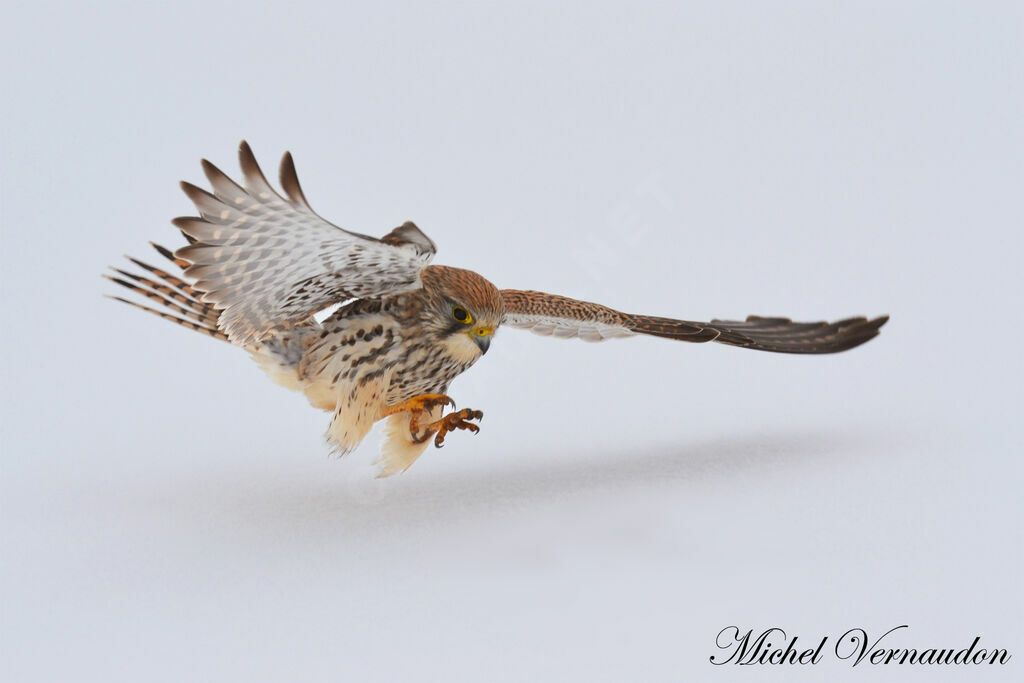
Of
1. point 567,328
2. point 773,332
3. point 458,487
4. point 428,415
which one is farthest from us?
point 773,332

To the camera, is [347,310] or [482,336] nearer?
[482,336]

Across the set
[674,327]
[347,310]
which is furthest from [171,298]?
[674,327]

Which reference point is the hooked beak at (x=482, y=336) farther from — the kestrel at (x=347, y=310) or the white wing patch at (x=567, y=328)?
the white wing patch at (x=567, y=328)

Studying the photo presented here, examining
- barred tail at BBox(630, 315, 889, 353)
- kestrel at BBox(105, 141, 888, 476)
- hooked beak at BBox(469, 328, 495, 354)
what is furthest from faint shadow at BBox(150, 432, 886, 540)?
hooked beak at BBox(469, 328, 495, 354)

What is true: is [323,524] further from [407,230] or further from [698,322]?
[698,322]

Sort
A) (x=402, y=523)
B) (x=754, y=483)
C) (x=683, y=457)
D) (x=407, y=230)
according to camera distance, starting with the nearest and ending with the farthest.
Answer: (x=407, y=230) < (x=402, y=523) < (x=754, y=483) < (x=683, y=457)

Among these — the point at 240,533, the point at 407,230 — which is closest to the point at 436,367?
the point at 407,230

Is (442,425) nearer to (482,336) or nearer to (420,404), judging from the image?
(420,404)

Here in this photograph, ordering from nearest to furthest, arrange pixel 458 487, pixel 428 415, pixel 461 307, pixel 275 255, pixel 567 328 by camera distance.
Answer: pixel 275 255
pixel 461 307
pixel 428 415
pixel 458 487
pixel 567 328
